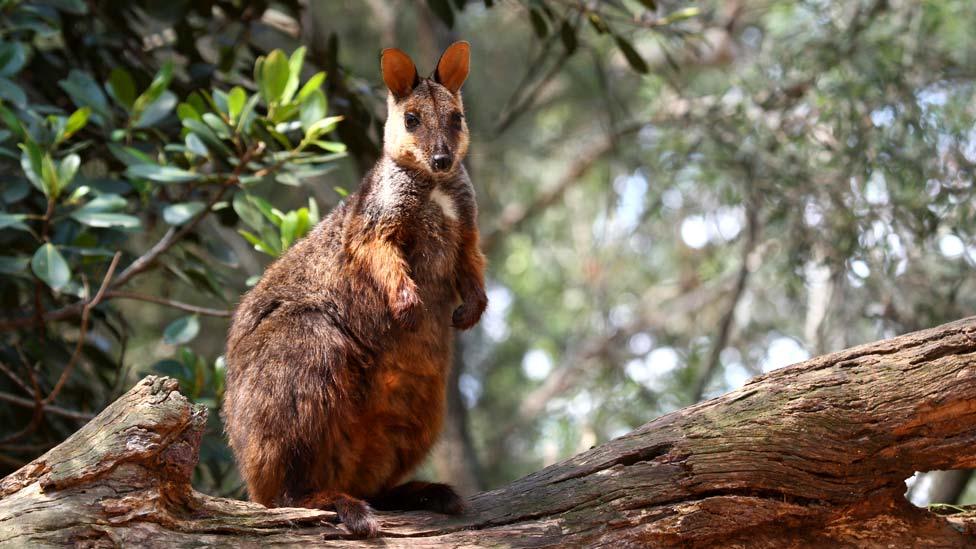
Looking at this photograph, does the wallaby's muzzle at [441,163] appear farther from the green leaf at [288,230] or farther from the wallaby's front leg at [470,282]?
the green leaf at [288,230]

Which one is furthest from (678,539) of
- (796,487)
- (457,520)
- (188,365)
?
(188,365)

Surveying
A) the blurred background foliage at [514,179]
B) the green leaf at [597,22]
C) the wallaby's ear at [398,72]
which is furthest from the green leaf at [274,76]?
the green leaf at [597,22]

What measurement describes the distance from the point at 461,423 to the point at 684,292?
21.8 ft

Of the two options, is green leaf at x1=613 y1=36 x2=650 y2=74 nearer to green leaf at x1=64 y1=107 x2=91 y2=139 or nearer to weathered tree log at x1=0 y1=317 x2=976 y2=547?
weathered tree log at x1=0 y1=317 x2=976 y2=547

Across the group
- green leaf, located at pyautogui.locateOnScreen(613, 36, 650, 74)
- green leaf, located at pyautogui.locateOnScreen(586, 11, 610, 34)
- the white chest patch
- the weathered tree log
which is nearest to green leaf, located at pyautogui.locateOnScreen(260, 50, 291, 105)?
the white chest patch

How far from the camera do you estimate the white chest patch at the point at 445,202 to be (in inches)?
171

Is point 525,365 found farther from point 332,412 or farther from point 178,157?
point 332,412

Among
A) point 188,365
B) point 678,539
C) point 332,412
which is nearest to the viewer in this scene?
point 678,539

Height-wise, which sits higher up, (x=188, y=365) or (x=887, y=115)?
(x=887, y=115)

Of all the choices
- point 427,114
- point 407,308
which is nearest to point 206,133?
point 427,114

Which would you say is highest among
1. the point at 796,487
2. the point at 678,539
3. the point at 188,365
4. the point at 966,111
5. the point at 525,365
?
the point at 966,111

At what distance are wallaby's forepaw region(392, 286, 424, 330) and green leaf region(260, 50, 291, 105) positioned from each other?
1.63 m

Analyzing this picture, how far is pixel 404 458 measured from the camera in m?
4.15

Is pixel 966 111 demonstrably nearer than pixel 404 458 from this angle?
No
